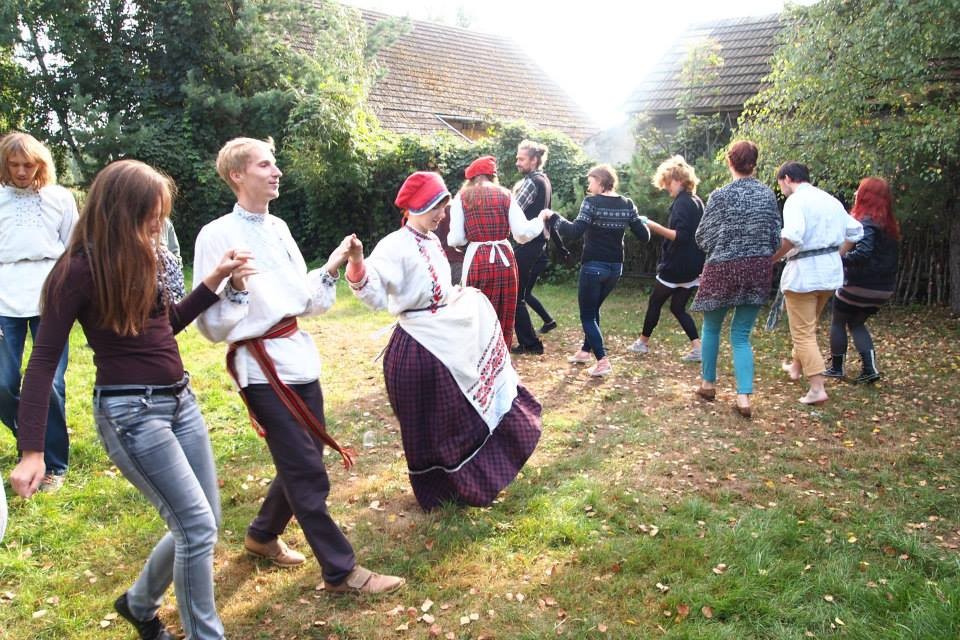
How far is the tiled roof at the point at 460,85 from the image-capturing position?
744 inches

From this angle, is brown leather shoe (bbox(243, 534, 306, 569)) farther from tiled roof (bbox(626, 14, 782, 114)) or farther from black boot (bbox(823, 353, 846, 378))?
tiled roof (bbox(626, 14, 782, 114))

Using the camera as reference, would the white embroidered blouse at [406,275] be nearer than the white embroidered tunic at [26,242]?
Yes

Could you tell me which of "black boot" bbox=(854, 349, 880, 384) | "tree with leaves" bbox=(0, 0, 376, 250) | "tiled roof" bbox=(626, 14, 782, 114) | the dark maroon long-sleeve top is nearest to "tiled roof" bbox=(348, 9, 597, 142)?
"tree with leaves" bbox=(0, 0, 376, 250)

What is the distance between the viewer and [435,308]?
3801 mm

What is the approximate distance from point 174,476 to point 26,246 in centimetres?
254

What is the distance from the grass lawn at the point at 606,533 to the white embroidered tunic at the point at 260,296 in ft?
3.70

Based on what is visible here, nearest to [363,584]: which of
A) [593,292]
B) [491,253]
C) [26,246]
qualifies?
[26,246]

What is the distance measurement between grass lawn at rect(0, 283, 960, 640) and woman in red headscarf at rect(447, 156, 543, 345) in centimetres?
106

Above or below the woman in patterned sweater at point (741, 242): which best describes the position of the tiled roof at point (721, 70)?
above

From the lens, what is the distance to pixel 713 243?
5562 mm

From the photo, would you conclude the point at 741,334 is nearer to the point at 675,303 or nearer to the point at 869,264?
the point at 869,264

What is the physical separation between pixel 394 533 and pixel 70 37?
51.6 feet

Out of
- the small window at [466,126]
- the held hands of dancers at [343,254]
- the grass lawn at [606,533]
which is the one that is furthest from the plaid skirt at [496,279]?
the small window at [466,126]

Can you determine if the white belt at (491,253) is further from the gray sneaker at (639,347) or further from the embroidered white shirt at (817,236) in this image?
the gray sneaker at (639,347)
